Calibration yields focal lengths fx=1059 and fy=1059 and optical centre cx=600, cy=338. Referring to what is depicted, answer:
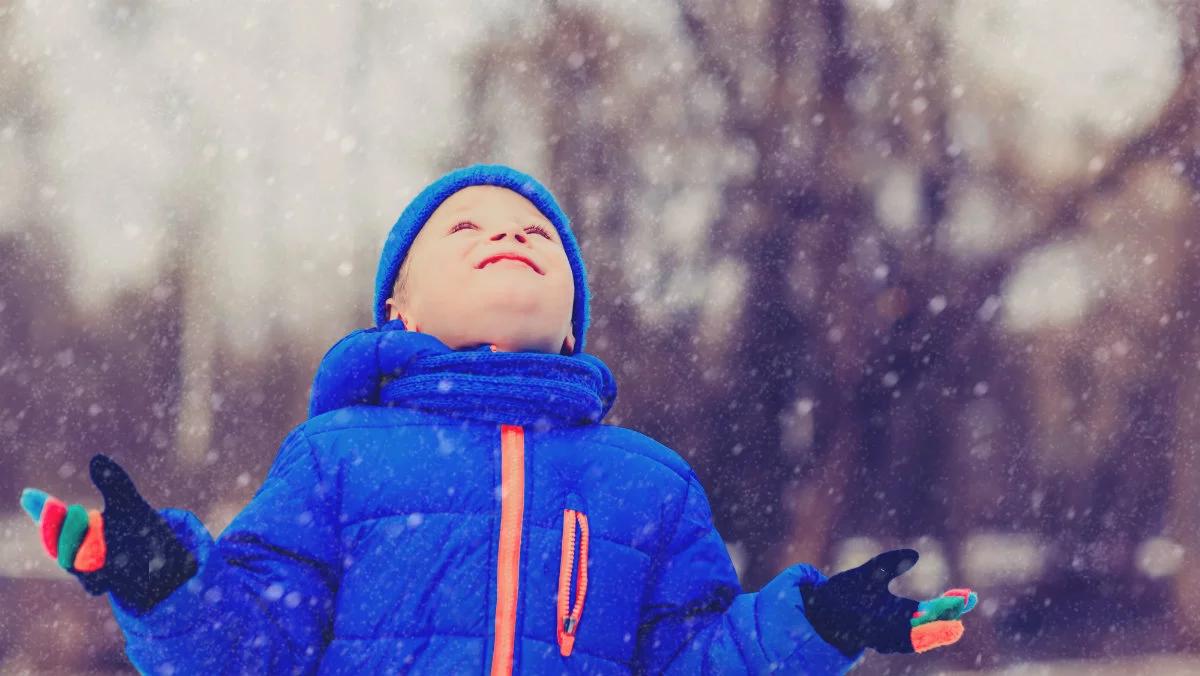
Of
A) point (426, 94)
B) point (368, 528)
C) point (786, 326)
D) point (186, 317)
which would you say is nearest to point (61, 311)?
point (186, 317)

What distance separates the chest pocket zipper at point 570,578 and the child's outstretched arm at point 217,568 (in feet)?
1.28

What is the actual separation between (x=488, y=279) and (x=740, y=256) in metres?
2.45

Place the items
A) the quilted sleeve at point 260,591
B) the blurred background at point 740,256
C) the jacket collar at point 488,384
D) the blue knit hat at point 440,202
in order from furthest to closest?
the blurred background at point 740,256
the blue knit hat at point 440,202
the jacket collar at point 488,384
the quilted sleeve at point 260,591

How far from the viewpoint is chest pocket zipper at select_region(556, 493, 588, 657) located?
1.69 meters

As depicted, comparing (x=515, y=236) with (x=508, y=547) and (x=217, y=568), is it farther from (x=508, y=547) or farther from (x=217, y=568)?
(x=217, y=568)

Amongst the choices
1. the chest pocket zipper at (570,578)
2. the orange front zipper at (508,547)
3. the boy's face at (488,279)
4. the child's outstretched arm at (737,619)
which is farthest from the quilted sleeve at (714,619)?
the boy's face at (488,279)

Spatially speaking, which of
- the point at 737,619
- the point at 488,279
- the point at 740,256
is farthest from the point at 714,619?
the point at 740,256

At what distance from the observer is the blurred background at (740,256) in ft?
13.9

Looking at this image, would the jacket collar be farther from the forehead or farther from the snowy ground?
the snowy ground

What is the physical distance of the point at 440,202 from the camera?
2.24 m

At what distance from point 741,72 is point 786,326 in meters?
1.10

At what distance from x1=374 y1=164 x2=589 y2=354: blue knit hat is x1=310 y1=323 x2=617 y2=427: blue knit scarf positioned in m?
0.29

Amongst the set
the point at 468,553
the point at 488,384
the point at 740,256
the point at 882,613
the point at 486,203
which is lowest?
the point at 882,613

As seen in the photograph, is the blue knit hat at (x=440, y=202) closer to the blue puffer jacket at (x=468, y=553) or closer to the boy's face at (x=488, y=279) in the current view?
the boy's face at (x=488, y=279)
